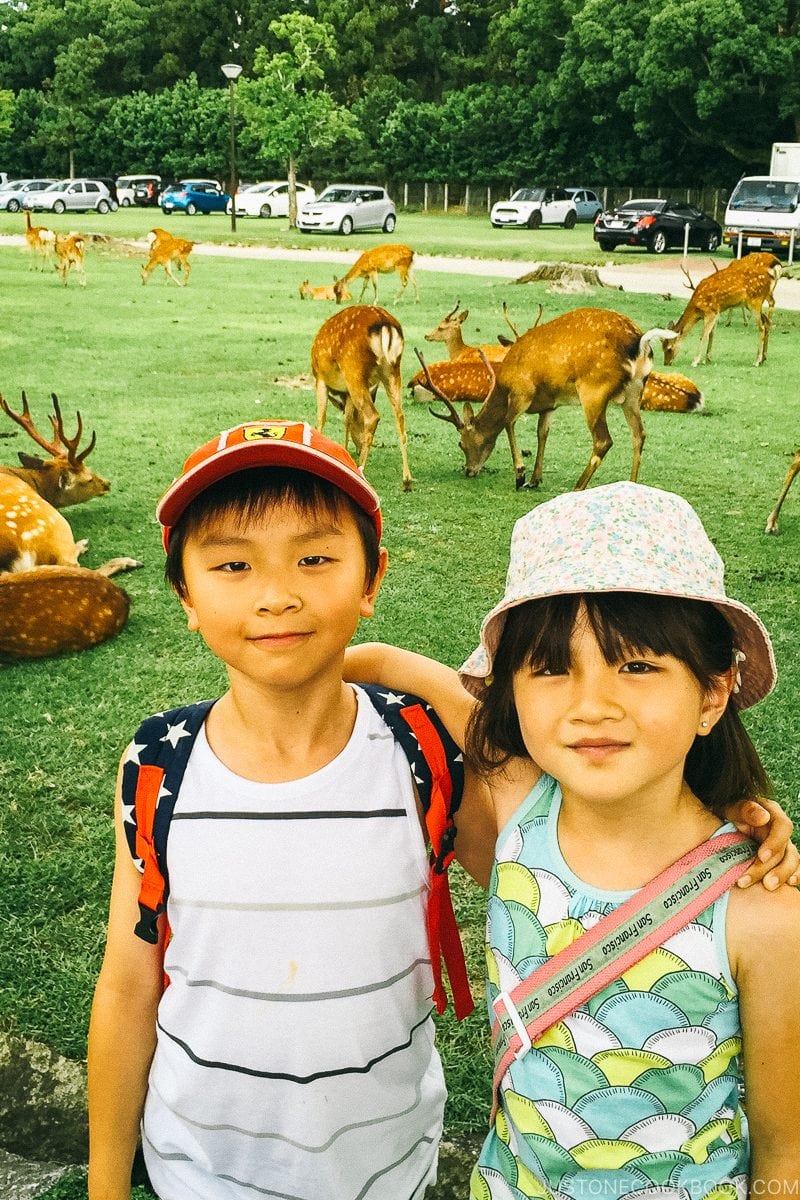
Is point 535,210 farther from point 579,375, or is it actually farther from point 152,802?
point 152,802

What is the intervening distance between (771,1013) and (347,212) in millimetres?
32314

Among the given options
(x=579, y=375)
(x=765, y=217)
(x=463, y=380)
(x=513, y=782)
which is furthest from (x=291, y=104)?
(x=513, y=782)

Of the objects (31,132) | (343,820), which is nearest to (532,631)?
(343,820)

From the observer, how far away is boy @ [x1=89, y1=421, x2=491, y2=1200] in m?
1.46

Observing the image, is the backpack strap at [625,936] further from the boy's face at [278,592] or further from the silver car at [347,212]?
the silver car at [347,212]

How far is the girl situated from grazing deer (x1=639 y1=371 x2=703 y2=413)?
28.2 feet

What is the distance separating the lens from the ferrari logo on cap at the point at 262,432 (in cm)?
149

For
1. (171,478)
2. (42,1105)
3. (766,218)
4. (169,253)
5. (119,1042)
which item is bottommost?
(42,1105)

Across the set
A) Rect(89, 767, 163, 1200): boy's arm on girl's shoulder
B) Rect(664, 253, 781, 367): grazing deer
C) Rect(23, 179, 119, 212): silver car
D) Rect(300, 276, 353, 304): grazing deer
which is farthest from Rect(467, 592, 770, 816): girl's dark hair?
Rect(23, 179, 119, 212): silver car

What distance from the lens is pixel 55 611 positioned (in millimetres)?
4574

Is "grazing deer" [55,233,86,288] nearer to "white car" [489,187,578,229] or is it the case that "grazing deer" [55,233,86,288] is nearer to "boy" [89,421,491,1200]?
"boy" [89,421,491,1200]

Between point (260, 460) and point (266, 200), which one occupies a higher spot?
point (266, 200)

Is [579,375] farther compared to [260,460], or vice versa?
[579,375]

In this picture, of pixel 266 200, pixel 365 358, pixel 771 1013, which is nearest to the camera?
pixel 771 1013
